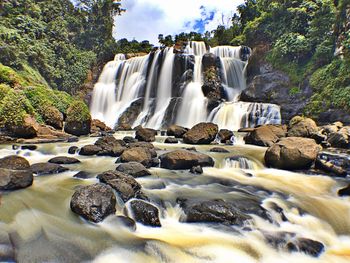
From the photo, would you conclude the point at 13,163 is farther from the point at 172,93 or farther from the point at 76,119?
the point at 172,93

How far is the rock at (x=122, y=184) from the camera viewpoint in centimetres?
520

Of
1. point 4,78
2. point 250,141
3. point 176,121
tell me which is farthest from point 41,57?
point 250,141

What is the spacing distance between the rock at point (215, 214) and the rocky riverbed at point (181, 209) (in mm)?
19

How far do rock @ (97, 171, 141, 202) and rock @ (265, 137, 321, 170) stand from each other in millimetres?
4984

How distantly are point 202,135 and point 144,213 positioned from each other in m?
8.17

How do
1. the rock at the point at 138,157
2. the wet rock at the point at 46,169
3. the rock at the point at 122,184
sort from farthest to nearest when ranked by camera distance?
the rock at the point at 138,157, the wet rock at the point at 46,169, the rock at the point at 122,184

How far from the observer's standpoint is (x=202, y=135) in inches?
489

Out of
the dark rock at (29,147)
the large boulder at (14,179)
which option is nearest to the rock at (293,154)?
the large boulder at (14,179)

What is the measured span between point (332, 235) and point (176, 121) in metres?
16.9

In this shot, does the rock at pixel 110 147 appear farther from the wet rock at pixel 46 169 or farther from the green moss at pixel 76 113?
the green moss at pixel 76 113

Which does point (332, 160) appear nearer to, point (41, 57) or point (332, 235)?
Result: point (332, 235)

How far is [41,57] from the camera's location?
26.4 metres

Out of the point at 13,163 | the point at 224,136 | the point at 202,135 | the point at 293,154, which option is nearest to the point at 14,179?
the point at 13,163

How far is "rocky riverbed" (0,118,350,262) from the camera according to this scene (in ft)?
12.3
